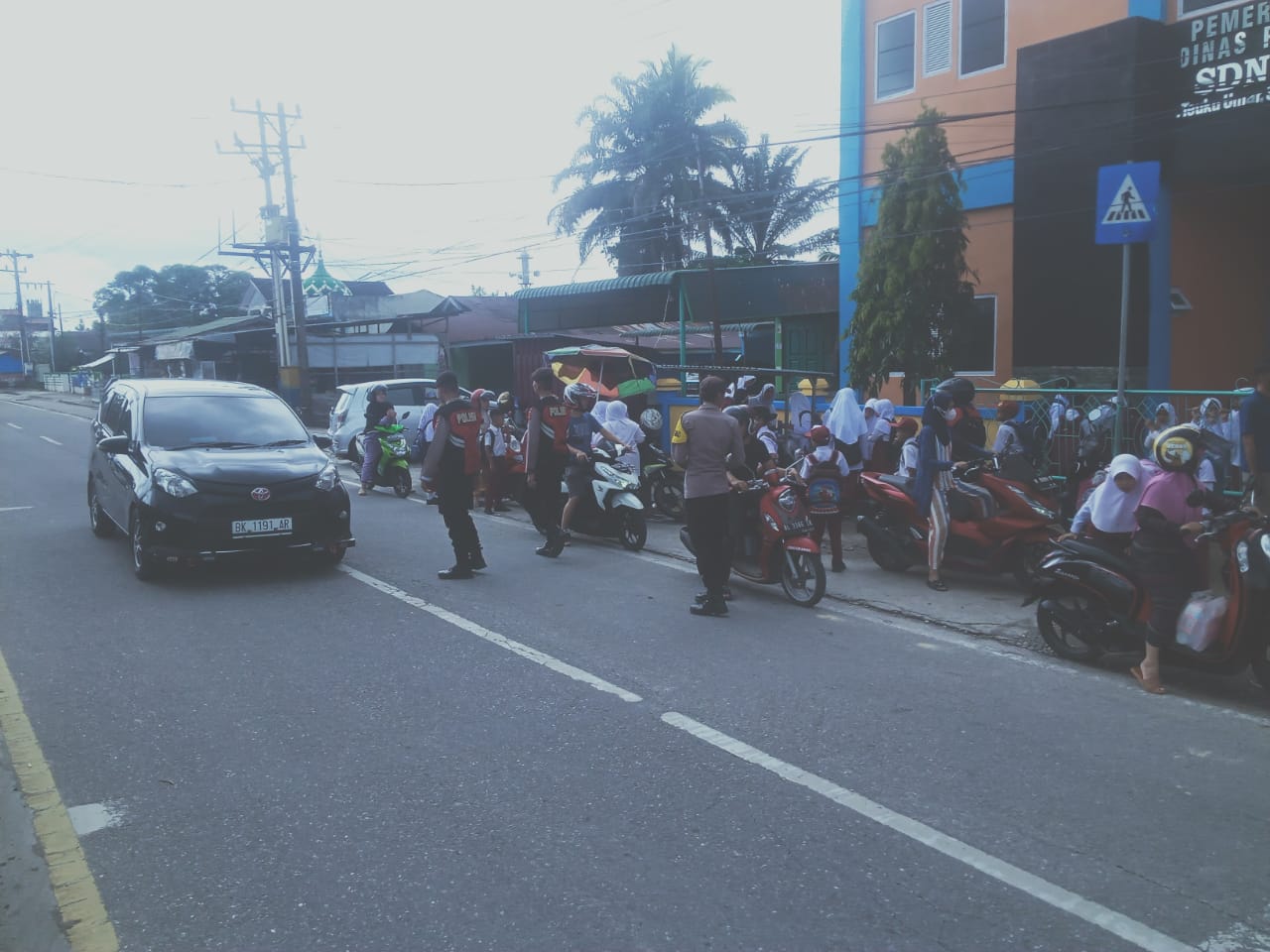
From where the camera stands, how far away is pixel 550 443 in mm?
10445

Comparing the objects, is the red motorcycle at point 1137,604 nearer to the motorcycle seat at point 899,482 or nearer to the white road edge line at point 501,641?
the motorcycle seat at point 899,482

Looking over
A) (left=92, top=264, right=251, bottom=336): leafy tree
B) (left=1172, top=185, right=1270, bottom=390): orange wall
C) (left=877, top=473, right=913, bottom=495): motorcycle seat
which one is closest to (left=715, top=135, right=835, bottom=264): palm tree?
(left=1172, top=185, right=1270, bottom=390): orange wall

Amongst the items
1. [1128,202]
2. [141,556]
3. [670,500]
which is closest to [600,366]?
[670,500]

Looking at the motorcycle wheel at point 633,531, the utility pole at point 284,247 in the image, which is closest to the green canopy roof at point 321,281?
the utility pole at point 284,247

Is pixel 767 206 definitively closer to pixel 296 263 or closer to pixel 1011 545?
pixel 296 263

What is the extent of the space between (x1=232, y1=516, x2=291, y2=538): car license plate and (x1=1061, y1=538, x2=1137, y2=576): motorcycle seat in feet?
19.8

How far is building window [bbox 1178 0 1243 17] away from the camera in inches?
556

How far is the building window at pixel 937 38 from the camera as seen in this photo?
17766 mm

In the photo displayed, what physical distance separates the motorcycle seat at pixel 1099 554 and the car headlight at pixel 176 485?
21.7 feet

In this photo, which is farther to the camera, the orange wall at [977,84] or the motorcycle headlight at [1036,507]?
the orange wall at [977,84]

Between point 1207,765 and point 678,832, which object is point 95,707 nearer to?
point 678,832

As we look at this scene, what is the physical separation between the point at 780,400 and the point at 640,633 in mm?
8390

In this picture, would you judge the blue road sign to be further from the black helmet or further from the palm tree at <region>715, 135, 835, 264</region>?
the palm tree at <region>715, 135, 835, 264</region>

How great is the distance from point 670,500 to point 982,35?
1015cm
